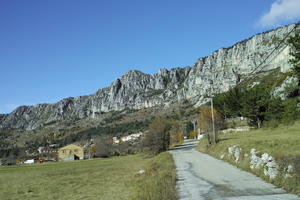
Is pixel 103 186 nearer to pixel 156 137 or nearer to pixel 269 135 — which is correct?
pixel 269 135

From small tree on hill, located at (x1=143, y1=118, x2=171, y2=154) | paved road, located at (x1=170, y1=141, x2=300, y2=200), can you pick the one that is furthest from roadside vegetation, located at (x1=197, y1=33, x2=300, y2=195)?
small tree on hill, located at (x1=143, y1=118, x2=171, y2=154)

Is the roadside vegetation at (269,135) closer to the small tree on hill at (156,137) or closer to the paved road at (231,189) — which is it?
the paved road at (231,189)

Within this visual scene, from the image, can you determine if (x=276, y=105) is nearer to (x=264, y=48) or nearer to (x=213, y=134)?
(x=213, y=134)

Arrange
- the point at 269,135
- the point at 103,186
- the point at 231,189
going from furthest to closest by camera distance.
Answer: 1. the point at 269,135
2. the point at 103,186
3. the point at 231,189

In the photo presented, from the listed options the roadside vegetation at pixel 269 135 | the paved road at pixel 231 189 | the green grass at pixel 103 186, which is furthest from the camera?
the green grass at pixel 103 186

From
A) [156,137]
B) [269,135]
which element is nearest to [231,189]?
[269,135]

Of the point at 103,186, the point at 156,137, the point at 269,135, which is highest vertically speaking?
the point at 269,135

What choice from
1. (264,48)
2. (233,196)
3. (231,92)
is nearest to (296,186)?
(233,196)

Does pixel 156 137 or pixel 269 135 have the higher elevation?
pixel 269 135

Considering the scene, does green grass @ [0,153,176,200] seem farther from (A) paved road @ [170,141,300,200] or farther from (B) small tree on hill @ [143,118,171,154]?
(B) small tree on hill @ [143,118,171,154]

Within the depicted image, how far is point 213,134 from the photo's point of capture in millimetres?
31281

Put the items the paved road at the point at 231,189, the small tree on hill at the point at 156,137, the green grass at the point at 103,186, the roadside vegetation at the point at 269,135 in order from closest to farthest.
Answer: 1. the paved road at the point at 231,189
2. the roadside vegetation at the point at 269,135
3. the green grass at the point at 103,186
4. the small tree on hill at the point at 156,137

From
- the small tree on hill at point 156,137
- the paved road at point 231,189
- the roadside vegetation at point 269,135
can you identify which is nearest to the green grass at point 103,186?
the paved road at point 231,189

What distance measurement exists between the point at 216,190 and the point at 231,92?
5061 centimetres
